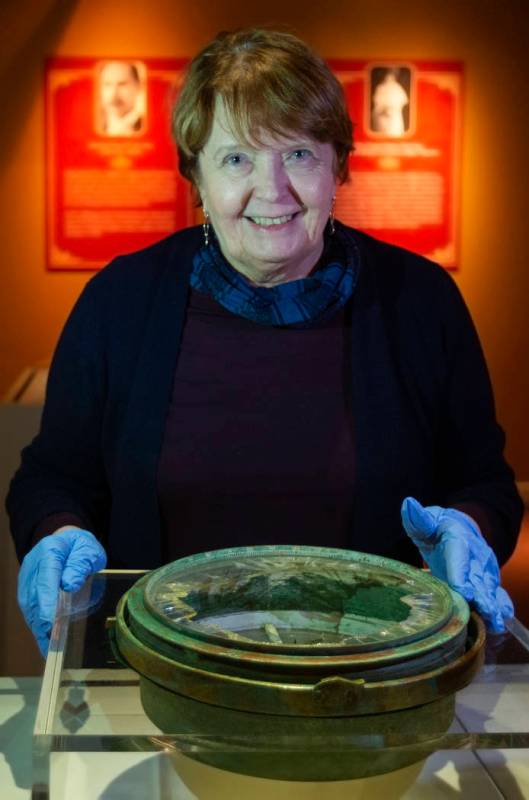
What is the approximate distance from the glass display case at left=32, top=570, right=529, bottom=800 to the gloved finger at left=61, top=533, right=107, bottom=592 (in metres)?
0.29

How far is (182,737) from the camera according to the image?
87 centimetres

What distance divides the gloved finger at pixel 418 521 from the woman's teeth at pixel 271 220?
20.1 inches

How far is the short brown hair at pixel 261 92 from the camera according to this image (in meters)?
1.71

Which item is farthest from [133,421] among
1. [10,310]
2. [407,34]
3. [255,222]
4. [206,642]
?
[407,34]

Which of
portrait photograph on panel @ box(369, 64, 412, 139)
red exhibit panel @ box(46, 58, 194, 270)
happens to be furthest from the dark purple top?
portrait photograph on panel @ box(369, 64, 412, 139)

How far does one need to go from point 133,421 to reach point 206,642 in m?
0.97

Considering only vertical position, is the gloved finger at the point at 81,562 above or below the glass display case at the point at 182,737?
below

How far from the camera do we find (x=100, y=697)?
948 mm

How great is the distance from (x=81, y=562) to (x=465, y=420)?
767 mm

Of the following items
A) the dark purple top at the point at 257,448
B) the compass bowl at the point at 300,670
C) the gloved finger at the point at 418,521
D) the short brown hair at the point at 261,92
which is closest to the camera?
the compass bowl at the point at 300,670

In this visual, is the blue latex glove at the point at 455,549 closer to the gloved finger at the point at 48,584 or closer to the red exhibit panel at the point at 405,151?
the gloved finger at the point at 48,584

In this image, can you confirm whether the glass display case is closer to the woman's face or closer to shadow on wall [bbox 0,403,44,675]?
the woman's face

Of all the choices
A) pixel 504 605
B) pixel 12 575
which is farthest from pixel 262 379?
pixel 12 575

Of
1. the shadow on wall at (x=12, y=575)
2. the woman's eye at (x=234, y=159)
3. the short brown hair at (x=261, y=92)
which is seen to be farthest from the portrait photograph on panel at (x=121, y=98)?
the woman's eye at (x=234, y=159)
